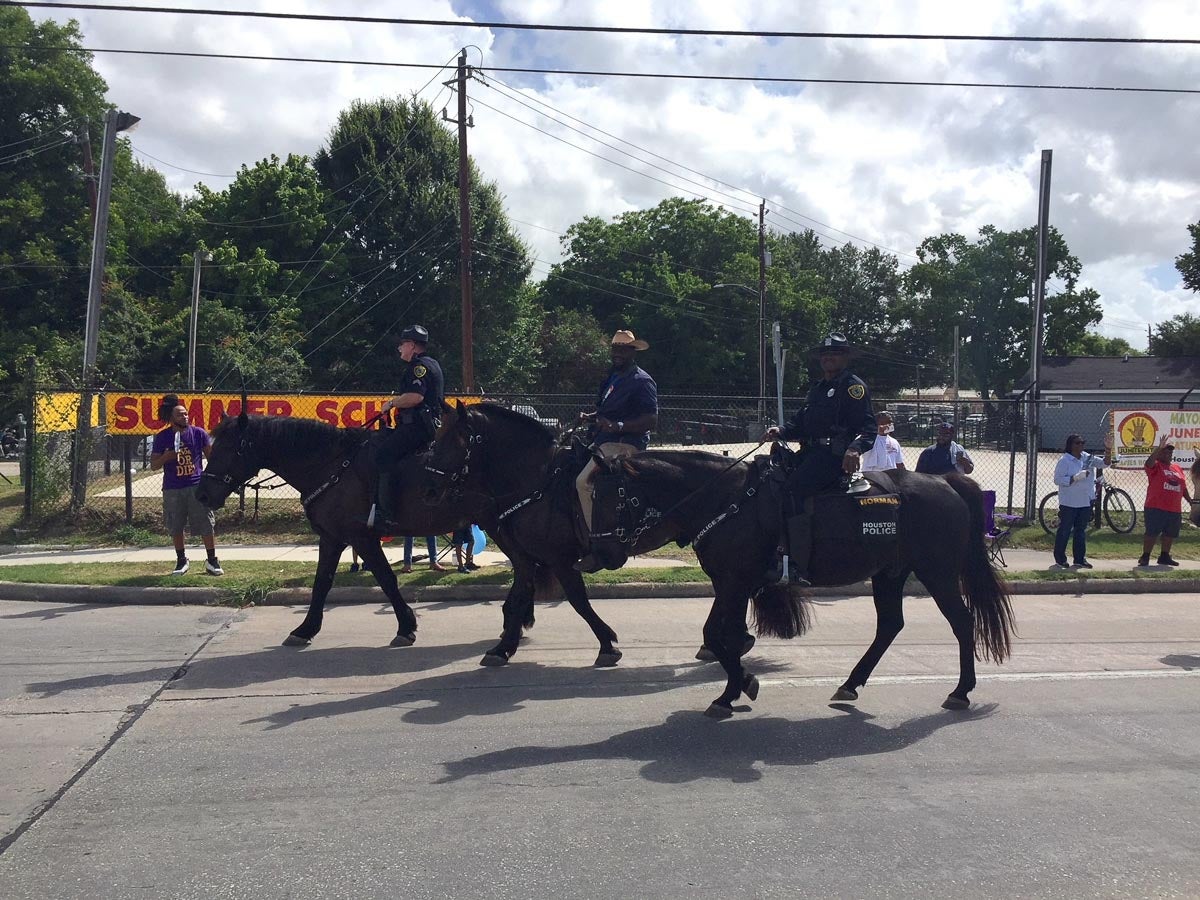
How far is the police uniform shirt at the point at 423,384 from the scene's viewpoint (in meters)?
→ 8.63

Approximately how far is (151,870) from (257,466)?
4.97 m

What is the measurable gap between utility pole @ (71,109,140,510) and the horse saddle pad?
12191mm

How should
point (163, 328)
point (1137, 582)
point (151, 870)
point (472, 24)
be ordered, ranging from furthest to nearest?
point (163, 328)
point (1137, 582)
point (472, 24)
point (151, 870)

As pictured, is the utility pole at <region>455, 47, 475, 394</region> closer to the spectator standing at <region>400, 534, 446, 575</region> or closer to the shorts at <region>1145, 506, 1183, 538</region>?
the spectator standing at <region>400, 534, 446, 575</region>

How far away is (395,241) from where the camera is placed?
39.8m

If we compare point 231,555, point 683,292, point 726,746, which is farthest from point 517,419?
point 683,292

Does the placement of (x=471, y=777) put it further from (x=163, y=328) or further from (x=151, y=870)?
(x=163, y=328)

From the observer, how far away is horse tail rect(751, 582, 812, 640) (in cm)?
738

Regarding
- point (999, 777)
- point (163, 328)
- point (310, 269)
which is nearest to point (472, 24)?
point (999, 777)

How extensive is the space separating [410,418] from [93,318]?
10.6 m

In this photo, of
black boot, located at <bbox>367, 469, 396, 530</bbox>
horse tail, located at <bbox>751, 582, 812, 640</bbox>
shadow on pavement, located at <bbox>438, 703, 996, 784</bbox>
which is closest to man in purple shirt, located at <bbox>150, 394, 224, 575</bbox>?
black boot, located at <bbox>367, 469, 396, 530</bbox>

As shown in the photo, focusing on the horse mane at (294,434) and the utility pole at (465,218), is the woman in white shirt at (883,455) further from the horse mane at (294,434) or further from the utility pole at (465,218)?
the utility pole at (465,218)

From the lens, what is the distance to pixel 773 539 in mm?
6742

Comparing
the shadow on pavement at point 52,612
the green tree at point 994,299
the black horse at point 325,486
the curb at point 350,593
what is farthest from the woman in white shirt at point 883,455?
the green tree at point 994,299
